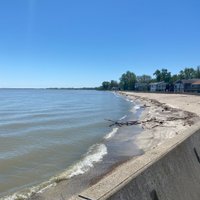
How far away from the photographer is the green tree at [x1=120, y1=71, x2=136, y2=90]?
6531 inches

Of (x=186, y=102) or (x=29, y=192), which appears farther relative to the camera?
(x=186, y=102)

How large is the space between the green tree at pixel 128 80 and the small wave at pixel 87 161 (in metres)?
152

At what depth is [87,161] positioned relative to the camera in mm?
12039

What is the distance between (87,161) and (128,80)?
158280 mm

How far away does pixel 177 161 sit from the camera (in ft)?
19.7

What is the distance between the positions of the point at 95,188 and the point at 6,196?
546 cm

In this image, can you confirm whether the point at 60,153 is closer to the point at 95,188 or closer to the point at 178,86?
the point at 95,188

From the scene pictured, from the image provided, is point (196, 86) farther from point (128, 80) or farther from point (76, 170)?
point (76, 170)

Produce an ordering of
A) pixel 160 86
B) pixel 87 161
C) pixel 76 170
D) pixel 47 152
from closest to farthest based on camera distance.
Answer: pixel 76 170 → pixel 87 161 → pixel 47 152 → pixel 160 86

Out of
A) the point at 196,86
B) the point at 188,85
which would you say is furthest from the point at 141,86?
the point at 196,86

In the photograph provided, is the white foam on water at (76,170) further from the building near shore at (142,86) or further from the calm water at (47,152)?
the building near shore at (142,86)

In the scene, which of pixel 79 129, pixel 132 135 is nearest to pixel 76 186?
pixel 132 135

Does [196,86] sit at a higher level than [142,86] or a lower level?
lower

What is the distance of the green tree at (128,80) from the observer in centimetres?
16588
